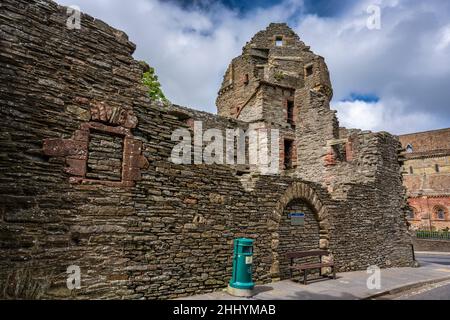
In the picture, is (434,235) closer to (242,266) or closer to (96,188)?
(242,266)

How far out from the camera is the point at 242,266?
6.83m

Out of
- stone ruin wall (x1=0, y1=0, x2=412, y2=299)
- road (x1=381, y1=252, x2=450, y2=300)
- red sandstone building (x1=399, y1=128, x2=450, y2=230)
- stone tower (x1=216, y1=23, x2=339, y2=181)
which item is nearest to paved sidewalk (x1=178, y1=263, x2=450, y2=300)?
road (x1=381, y1=252, x2=450, y2=300)

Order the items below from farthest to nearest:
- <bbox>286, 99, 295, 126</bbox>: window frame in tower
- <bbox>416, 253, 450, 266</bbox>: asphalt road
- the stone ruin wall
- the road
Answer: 1. <bbox>286, 99, 295, 126</bbox>: window frame in tower
2. <bbox>416, 253, 450, 266</bbox>: asphalt road
3. the road
4. the stone ruin wall

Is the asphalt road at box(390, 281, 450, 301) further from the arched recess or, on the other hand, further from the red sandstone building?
the red sandstone building

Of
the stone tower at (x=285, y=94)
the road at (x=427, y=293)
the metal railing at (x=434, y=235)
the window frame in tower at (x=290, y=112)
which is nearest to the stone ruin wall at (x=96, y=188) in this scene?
the road at (x=427, y=293)

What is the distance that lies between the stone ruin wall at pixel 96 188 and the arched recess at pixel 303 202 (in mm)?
254

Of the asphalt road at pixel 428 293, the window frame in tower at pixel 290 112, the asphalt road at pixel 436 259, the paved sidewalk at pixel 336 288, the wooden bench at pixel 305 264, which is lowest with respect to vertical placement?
the asphalt road at pixel 436 259

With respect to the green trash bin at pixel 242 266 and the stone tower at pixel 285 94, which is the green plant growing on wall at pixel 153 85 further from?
the green trash bin at pixel 242 266

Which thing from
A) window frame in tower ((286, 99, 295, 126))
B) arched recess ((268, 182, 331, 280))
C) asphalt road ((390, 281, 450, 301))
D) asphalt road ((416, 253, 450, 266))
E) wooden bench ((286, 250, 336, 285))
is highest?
window frame in tower ((286, 99, 295, 126))

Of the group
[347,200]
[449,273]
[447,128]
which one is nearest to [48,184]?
[347,200]

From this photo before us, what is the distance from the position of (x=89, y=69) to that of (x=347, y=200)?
9547mm

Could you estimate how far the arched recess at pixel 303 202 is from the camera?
8.42 m

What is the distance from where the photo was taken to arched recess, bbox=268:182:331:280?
842 centimetres

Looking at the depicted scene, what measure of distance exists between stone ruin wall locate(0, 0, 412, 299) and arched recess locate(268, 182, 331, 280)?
254mm
